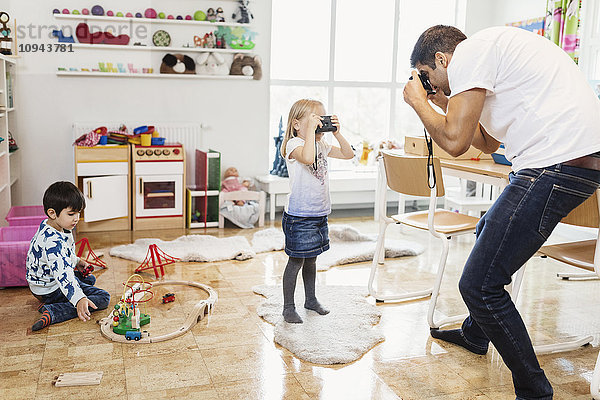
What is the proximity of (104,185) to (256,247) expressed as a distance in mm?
1237

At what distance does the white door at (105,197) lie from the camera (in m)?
4.44

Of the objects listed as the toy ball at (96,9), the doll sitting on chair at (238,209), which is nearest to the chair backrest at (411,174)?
the doll sitting on chair at (238,209)

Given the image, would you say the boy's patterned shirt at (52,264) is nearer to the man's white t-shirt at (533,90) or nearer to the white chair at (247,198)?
the man's white t-shirt at (533,90)

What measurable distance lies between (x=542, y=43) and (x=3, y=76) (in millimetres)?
3450

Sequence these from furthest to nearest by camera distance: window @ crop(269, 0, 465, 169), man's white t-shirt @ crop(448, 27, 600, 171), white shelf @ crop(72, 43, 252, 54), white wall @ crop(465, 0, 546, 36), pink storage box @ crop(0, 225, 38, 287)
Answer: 1. white wall @ crop(465, 0, 546, 36)
2. window @ crop(269, 0, 465, 169)
3. white shelf @ crop(72, 43, 252, 54)
4. pink storage box @ crop(0, 225, 38, 287)
5. man's white t-shirt @ crop(448, 27, 600, 171)

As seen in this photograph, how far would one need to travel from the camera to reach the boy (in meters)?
2.73

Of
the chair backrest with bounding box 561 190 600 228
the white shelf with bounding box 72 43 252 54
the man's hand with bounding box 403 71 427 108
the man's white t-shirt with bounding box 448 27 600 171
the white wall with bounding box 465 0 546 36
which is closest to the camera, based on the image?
the man's white t-shirt with bounding box 448 27 600 171

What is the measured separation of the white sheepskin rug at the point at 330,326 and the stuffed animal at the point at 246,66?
238cm

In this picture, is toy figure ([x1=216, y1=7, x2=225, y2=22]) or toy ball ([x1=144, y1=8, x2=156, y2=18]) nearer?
toy ball ([x1=144, y1=8, x2=156, y2=18])

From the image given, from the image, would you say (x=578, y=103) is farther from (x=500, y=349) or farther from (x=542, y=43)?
(x=500, y=349)

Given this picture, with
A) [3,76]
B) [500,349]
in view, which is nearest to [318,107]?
[500,349]

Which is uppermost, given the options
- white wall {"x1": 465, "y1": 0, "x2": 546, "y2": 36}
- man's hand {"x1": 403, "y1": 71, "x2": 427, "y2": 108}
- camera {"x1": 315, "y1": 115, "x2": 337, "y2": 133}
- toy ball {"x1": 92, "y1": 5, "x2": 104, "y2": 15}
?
white wall {"x1": 465, "y1": 0, "x2": 546, "y2": 36}

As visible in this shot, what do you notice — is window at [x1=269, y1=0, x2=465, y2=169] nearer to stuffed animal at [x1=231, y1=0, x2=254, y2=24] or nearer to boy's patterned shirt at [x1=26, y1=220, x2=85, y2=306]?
stuffed animal at [x1=231, y1=0, x2=254, y2=24]

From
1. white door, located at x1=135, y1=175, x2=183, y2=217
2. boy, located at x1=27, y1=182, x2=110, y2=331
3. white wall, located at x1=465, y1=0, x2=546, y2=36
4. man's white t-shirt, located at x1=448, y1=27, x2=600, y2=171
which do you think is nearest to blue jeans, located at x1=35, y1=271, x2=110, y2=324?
boy, located at x1=27, y1=182, x2=110, y2=331
